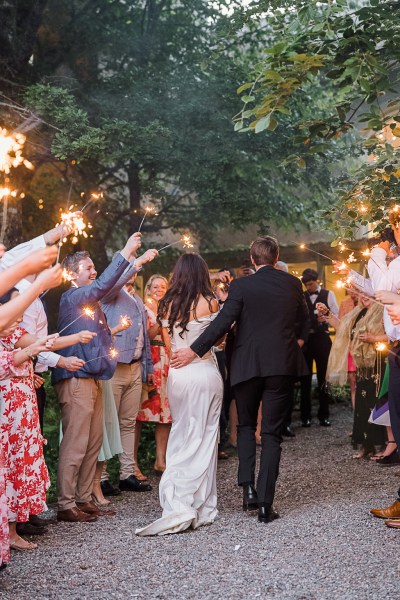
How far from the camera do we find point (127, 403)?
8.05 metres

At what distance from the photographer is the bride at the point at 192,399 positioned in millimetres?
6410

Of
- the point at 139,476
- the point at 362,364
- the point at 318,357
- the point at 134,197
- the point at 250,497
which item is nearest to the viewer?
the point at 250,497

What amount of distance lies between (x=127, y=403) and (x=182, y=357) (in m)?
1.67

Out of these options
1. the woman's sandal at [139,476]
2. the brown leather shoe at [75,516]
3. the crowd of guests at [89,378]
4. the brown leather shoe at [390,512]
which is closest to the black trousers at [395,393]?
the crowd of guests at [89,378]

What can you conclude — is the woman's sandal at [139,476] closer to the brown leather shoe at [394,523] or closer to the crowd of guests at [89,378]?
the crowd of guests at [89,378]

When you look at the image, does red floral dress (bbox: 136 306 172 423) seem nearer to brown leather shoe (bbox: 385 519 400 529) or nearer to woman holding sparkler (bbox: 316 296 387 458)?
woman holding sparkler (bbox: 316 296 387 458)

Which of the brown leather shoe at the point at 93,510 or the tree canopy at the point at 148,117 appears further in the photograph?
the tree canopy at the point at 148,117

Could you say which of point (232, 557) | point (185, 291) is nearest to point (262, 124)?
point (185, 291)

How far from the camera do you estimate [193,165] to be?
1368cm

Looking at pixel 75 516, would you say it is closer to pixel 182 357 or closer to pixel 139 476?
pixel 182 357

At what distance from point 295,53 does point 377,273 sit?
1794 mm

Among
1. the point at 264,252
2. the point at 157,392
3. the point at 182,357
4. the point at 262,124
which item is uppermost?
the point at 262,124

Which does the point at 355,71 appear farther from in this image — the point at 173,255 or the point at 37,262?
the point at 173,255

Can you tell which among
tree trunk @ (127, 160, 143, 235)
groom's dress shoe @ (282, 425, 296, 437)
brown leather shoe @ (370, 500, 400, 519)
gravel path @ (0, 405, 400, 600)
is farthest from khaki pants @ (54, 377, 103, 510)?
tree trunk @ (127, 160, 143, 235)
